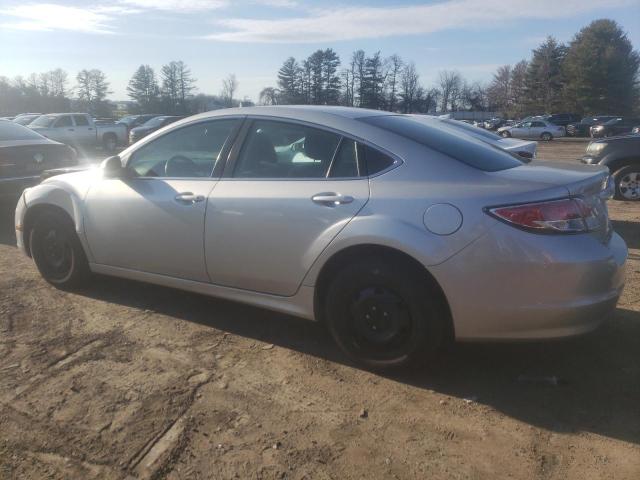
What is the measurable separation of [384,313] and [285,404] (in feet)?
2.42

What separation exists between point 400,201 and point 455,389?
A: 3.59 feet

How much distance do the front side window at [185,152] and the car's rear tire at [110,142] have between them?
23190mm

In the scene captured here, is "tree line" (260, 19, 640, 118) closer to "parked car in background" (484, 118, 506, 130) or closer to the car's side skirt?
"parked car in background" (484, 118, 506, 130)

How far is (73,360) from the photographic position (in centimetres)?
354

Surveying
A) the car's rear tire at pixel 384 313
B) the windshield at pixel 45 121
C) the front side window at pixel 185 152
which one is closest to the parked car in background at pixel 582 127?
the windshield at pixel 45 121

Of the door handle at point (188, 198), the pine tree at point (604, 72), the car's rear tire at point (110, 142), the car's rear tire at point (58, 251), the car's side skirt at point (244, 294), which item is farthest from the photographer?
the pine tree at point (604, 72)

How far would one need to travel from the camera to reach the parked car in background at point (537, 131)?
4238 cm

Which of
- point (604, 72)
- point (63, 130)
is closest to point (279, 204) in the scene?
point (63, 130)

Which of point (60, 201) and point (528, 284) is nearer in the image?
point (528, 284)

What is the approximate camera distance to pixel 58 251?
4758 mm

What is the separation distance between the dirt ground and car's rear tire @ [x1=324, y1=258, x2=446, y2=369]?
17 centimetres

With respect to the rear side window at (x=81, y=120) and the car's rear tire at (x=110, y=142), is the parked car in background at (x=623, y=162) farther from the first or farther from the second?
the car's rear tire at (x=110, y=142)

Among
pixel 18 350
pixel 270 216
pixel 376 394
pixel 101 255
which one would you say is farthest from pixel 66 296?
pixel 376 394

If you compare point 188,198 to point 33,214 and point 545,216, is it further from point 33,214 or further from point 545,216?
point 545,216
